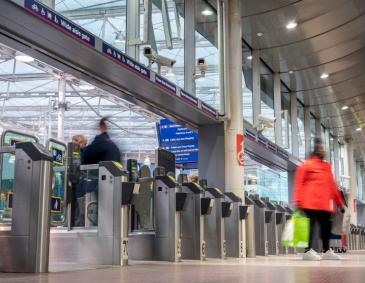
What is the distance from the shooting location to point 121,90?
8109mm

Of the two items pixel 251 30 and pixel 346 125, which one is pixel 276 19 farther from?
pixel 346 125

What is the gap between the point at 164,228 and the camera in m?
7.48

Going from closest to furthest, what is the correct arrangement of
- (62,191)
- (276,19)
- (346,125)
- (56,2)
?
(56,2), (62,191), (276,19), (346,125)

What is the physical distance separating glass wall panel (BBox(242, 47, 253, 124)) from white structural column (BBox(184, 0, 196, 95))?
11.3 feet

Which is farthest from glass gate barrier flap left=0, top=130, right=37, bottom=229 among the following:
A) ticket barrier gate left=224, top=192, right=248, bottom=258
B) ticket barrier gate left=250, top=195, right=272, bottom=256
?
ticket barrier gate left=250, top=195, right=272, bottom=256

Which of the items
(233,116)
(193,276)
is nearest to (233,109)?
(233,116)

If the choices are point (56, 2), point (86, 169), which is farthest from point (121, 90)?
point (56, 2)

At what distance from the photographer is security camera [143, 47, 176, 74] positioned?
314 inches

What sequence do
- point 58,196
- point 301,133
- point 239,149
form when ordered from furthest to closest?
point 301,133, point 239,149, point 58,196

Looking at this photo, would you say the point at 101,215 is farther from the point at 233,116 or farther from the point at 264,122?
the point at 264,122

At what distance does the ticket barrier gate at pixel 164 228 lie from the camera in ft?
24.2

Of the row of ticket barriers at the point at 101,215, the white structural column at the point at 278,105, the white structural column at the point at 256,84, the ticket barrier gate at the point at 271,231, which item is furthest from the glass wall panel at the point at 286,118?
the row of ticket barriers at the point at 101,215

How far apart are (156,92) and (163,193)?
5.75ft

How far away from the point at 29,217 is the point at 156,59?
4.04 meters
